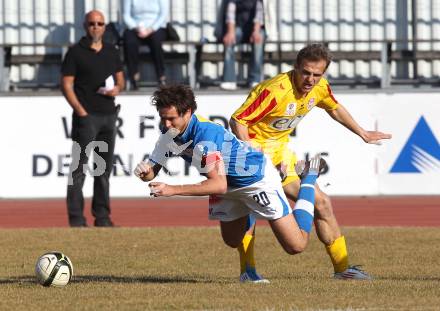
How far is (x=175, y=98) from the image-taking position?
28.2ft

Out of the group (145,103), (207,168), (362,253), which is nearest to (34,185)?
(145,103)

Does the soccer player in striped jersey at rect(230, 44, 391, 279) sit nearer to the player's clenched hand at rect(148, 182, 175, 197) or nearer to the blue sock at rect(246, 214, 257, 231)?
the blue sock at rect(246, 214, 257, 231)

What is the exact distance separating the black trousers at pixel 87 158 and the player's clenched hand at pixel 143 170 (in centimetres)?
591

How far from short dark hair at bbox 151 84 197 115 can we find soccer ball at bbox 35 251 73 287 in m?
1.63

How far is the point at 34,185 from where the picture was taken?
62.5ft

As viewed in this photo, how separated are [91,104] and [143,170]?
6.14 m

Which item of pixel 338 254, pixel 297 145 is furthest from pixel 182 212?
pixel 338 254

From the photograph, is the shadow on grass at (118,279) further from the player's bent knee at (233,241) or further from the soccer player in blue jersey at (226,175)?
the soccer player in blue jersey at (226,175)

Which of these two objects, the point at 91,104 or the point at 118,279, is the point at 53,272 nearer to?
the point at 118,279

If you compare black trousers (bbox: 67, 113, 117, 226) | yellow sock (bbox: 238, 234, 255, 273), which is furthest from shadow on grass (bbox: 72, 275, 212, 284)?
black trousers (bbox: 67, 113, 117, 226)

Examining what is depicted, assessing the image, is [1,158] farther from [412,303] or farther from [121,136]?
[412,303]

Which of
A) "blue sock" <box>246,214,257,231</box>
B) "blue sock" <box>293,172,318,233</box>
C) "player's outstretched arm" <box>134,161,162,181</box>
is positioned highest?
"player's outstretched arm" <box>134,161,162,181</box>

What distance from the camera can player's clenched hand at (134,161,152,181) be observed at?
8.77 meters

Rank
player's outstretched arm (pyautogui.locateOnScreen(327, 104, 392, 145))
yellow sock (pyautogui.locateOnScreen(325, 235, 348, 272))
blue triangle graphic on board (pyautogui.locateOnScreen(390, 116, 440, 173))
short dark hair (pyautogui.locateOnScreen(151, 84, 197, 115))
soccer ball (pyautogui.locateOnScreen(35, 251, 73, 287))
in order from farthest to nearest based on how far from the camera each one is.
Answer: blue triangle graphic on board (pyautogui.locateOnScreen(390, 116, 440, 173))
player's outstretched arm (pyautogui.locateOnScreen(327, 104, 392, 145))
yellow sock (pyautogui.locateOnScreen(325, 235, 348, 272))
soccer ball (pyautogui.locateOnScreen(35, 251, 73, 287))
short dark hair (pyautogui.locateOnScreen(151, 84, 197, 115))
